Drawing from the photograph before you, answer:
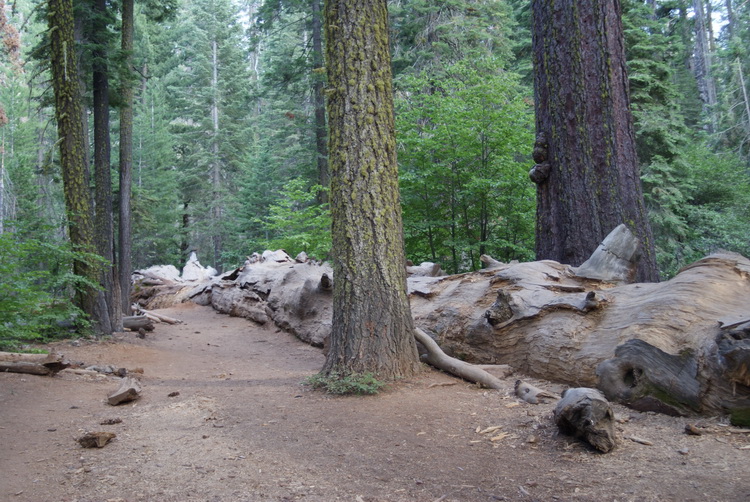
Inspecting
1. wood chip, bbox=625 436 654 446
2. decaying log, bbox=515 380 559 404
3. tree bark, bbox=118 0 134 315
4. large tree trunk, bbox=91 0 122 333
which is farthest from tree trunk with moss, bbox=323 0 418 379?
tree bark, bbox=118 0 134 315

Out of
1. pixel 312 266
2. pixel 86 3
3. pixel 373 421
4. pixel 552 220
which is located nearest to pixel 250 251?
pixel 312 266

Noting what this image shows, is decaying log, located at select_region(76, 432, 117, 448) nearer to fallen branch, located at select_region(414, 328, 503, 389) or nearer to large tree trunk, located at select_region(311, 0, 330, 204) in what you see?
fallen branch, located at select_region(414, 328, 503, 389)

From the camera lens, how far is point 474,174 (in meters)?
10.8

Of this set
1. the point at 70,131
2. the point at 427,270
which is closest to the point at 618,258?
the point at 427,270

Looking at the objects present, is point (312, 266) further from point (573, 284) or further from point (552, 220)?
point (573, 284)

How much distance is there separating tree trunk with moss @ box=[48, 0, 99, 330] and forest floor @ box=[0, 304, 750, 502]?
144 inches

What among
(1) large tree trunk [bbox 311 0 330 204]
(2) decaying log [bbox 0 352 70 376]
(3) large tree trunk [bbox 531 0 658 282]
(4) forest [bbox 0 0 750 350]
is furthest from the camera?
(1) large tree trunk [bbox 311 0 330 204]

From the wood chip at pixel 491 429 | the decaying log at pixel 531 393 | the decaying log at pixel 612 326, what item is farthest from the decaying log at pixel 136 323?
the wood chip at pixel 491 429

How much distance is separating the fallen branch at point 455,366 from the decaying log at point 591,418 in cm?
158

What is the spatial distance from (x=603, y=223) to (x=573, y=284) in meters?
1.08

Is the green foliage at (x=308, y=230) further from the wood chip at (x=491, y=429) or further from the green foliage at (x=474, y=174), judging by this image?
the wood chip at (x=491, y=429)

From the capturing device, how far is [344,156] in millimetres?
5195

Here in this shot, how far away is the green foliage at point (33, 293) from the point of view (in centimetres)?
628

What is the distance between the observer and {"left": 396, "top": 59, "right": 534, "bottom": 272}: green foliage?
1086 centimetres
